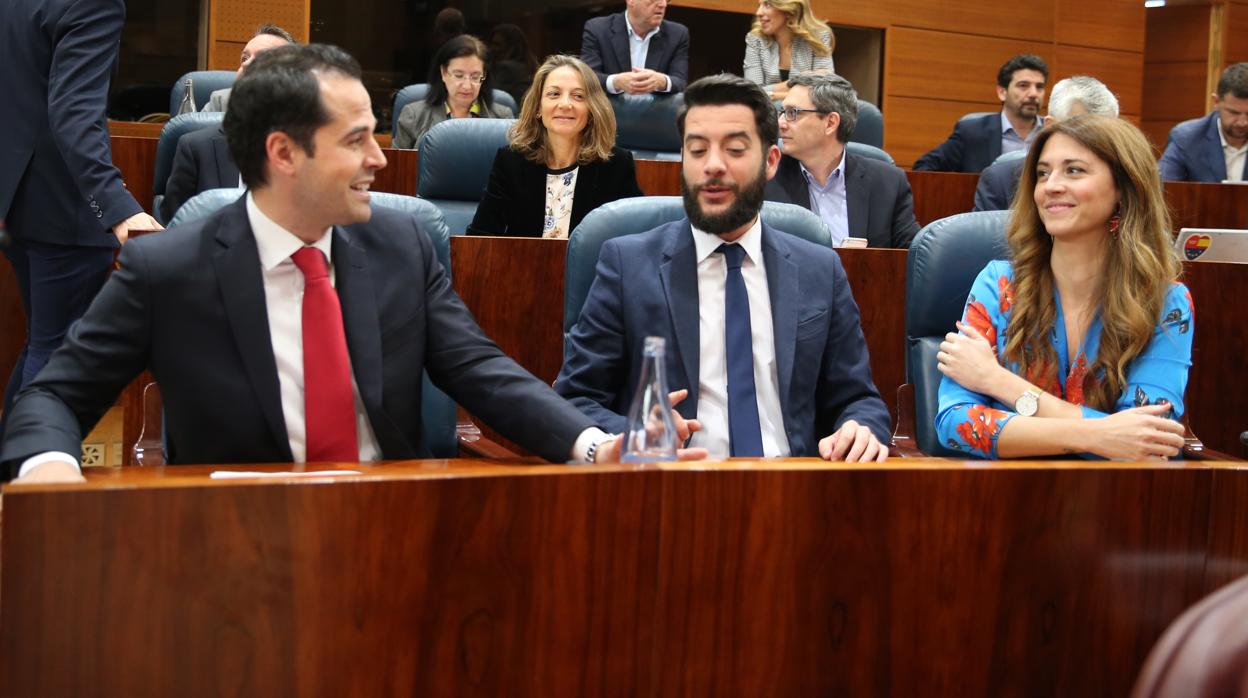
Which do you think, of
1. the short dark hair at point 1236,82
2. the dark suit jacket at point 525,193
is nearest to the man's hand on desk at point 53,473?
the dark suit jacket at point 525,193

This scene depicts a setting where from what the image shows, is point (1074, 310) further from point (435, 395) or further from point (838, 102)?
point (838, 102)

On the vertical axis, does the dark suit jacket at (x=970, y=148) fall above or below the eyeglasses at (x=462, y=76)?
below

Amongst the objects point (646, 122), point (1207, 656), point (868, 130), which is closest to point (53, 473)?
point (1207, 656)

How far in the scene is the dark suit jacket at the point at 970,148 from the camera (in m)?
5.57

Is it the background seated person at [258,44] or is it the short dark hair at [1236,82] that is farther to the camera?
the short dark hair at [1236,82]

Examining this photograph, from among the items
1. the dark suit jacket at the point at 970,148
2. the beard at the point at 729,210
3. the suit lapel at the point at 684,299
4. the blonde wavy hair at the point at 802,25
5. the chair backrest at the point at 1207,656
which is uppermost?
the blonde wavy hair at the point at 802,25

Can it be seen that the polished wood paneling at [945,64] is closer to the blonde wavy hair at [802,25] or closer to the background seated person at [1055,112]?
the blonde wavy hair at [802,25]

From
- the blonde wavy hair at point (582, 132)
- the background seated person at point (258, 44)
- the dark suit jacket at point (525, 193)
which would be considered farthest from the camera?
the background seated person at point (258, 44)

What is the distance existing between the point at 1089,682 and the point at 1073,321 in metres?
0.93

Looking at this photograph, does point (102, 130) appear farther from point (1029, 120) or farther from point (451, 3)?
point (451, 3)

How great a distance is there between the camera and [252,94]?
1.80 meters

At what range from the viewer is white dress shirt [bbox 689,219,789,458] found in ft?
7.22

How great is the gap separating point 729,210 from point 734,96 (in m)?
0.23

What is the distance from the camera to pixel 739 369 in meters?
2.19
